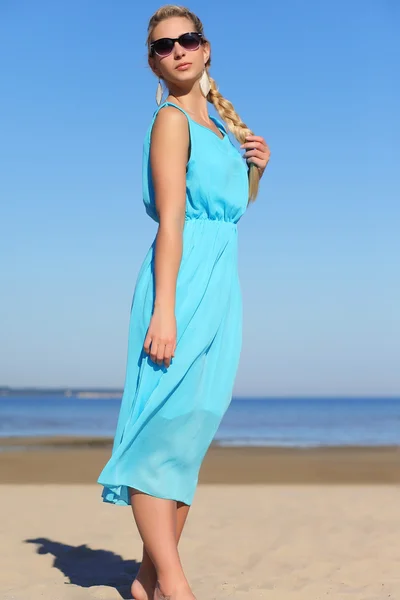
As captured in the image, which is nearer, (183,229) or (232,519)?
(183,229)

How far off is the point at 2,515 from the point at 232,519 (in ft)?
5.78

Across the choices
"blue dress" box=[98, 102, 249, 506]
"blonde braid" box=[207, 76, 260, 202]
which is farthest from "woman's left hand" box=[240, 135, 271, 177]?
"blue dress" box=[98, 102, 249, 506]

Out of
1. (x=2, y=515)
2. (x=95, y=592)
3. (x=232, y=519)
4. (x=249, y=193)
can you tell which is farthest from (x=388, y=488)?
(x=249, y=193)

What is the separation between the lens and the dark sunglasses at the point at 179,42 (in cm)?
303

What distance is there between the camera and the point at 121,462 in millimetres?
2852

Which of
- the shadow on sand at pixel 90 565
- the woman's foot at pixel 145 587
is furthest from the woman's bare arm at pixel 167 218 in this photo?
the shadow on sand at pixel 90 565

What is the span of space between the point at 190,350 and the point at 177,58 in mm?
1117

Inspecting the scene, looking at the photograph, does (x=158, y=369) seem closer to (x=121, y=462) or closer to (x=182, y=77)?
(x=121, y=462)

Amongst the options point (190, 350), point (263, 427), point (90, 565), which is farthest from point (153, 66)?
point (263, 427)

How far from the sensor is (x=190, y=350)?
287 centimetres

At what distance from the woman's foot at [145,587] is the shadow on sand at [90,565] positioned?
539mm

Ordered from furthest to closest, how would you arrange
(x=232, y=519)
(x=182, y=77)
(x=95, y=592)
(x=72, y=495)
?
(x=72, y=495), (x=232, y=519), (x=95, y=592), (x=182, y=77)

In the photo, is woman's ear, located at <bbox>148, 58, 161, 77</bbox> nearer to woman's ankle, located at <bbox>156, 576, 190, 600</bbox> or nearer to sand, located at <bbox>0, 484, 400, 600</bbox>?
woman's ankle, located at <bbox>156, 576, 190, 600</bbox>

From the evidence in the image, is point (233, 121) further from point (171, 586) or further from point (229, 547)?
point (229, 547)
